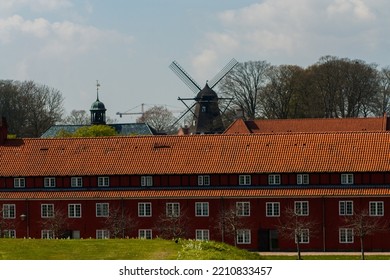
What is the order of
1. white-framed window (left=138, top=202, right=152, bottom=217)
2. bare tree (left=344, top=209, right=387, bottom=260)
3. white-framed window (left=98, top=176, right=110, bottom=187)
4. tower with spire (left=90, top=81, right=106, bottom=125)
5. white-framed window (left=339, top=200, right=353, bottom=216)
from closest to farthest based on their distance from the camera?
bare tree (left=344, top=209, right=387, bottom=260), white-framed window (left=339, top=200, right=353, bottom=216), white-framed window (left=138, top=202, right=152, bottom=217), white-framed window (left=98, top=176, right=110, bottom=187), tower with spire (left=90, top=81, right=106, bottom=125)

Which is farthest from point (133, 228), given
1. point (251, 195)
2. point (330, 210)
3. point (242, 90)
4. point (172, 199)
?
point (242, 90)

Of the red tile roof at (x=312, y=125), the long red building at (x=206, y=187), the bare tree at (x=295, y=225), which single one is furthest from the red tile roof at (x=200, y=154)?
the red tile roof at (x=312, y=125)

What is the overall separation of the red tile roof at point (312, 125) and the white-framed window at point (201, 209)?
138ft

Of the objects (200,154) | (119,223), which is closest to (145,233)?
(119,223)

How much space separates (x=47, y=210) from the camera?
81062 millimetres

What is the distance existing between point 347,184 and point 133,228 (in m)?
14.2

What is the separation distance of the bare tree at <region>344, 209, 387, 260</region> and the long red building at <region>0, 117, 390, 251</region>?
185 millimetres

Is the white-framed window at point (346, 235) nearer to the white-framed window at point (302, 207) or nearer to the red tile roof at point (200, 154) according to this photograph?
the white-framed window at point (302, 207)

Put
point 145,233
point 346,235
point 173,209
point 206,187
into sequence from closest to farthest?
point 346,235, point 145,233, point 173,209, point 206,187

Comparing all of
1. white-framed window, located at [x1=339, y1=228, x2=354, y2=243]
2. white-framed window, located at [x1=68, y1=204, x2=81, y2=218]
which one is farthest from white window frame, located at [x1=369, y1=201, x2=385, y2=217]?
white-framed window, located at [x1=68, y1=204, x2=81, y2=218]

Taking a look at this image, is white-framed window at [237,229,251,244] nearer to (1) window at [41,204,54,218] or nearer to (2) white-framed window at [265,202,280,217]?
(2) white-framed window at [265,202,280,217]

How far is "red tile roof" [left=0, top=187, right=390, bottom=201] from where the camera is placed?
76.2m

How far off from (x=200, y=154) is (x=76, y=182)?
8.66m

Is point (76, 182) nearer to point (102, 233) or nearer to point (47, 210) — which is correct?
point (47, 210)
